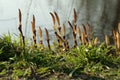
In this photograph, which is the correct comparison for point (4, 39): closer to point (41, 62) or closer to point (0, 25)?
point (41, 62)

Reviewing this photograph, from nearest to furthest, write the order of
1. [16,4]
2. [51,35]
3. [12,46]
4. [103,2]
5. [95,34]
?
[12,46]
[51,35]
[95,34]
[16,4]
[103,2]

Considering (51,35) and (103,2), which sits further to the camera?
(103,2)

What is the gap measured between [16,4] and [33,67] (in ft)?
21.9

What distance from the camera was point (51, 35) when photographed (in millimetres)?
7766

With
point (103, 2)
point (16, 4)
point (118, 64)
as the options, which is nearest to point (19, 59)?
point (118, 64)

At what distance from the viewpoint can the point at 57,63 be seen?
4.35 metres

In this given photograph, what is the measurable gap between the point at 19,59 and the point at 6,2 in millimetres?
6717

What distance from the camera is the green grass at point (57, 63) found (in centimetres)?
404

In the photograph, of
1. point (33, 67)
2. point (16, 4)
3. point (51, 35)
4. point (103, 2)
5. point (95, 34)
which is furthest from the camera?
point (103, 2)

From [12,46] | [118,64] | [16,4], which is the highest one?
[16,4]

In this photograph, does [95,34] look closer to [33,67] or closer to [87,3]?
[87,3]

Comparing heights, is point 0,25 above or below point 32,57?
above

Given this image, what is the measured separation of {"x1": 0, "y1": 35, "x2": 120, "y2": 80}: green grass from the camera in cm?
404

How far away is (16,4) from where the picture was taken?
1068 centimetres
